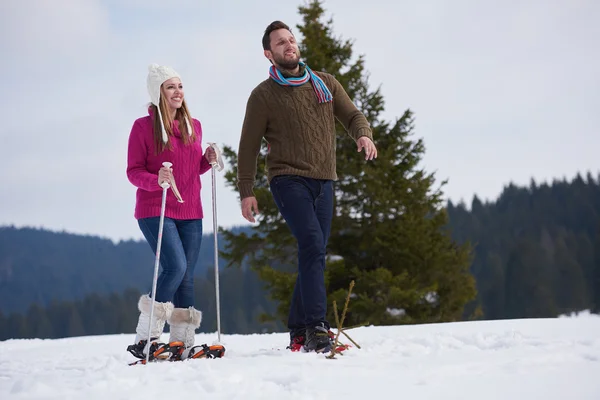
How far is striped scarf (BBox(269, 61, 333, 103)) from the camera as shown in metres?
4.03

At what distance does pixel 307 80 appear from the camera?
4.10 meters

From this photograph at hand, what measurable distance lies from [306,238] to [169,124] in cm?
127

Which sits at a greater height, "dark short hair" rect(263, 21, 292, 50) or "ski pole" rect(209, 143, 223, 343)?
"dark short hair" rect(263, 21, 292, 50)

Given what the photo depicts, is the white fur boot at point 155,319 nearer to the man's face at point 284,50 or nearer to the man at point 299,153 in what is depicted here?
the man at point 299,153

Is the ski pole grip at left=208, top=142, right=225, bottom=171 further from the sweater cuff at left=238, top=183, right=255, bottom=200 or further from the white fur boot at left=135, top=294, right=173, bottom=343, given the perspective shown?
the white fur boot at left=135, top=294, right=173, bottom=343

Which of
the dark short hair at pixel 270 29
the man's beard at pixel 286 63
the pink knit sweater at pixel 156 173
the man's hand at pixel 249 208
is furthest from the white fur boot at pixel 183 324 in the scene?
the dark short hair at pixel 270 29

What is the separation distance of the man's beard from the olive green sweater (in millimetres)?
122

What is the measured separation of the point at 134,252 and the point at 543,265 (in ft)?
285

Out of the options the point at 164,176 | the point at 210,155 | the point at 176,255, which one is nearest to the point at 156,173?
the point at 164,176

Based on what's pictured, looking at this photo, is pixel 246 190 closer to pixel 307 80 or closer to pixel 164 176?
pixel 164 176

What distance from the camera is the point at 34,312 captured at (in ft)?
226

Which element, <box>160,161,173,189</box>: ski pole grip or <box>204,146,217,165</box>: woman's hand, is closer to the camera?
<box>160,161,173,189</box>: ski pole grip

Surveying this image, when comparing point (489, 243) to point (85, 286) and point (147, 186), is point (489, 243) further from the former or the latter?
point (85, 286)

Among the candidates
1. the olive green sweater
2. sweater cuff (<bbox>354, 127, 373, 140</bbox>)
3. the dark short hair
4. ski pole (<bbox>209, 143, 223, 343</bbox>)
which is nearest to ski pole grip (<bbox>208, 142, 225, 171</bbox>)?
ski pole (<bbox>209, 143, 223, 343</bbox>)
